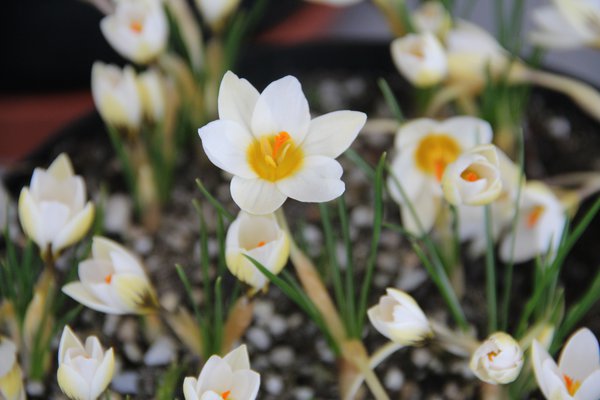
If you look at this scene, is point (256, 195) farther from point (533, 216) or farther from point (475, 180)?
point (533, 216)

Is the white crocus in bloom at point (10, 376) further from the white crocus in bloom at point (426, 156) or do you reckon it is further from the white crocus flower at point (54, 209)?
the white crocus in bloom at point (426, 156)

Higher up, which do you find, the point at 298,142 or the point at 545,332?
the point at 298,142

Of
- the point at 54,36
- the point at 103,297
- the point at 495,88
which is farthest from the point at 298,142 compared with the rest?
the point at 54,36

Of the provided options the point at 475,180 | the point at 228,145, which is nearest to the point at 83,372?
the point at 228,145

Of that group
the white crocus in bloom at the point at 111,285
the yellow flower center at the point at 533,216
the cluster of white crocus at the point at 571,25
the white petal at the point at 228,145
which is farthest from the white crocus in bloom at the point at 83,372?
the cluster of white crocus at the point at 571,25

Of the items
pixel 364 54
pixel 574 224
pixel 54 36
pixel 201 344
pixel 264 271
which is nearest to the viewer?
pixel 264 271

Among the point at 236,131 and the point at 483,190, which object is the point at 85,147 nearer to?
the point at 236,131

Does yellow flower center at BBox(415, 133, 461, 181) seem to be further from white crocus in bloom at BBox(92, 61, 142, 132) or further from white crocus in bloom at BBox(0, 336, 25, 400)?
white crocus in bloom at BBox(0, 336, 25, 400)
